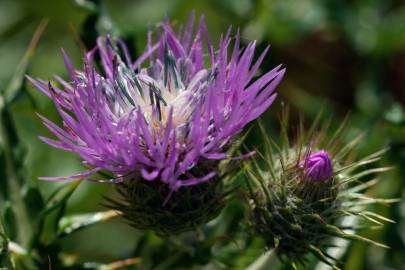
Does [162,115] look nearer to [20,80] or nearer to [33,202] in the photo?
[33,202]

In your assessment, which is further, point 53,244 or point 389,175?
point 389,175

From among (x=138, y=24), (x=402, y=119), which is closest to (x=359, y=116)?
(x=402, y=119)

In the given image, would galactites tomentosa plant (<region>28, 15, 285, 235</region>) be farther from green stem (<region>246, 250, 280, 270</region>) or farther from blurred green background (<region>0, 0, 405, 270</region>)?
blurred green background (<region>0, 0, 405, 270</region>)

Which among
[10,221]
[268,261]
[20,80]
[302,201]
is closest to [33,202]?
[10,221]

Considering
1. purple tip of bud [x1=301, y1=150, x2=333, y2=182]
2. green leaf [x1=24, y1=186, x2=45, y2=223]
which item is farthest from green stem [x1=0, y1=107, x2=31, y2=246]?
purple tip of bud [x1=301, y1=150, x2=333, y2=182]

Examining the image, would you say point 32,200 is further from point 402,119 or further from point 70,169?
point 402,119

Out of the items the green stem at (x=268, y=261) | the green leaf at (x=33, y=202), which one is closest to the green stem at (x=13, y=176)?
the green leaf at (x=33, y=202)
